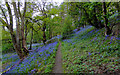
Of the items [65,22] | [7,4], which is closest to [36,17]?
[7,4]

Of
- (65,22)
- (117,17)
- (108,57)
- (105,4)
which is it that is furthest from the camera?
(65,22)

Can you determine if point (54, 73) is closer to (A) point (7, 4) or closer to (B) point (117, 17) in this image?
(B) point (117, 17)

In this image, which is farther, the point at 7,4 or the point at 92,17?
the point at 92,17

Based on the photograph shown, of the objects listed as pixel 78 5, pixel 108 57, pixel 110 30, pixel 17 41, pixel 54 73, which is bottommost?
pixel 54 73

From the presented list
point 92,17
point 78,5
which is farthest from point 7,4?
point 92,17

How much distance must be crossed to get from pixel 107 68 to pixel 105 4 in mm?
5846

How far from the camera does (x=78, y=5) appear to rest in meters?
8.73

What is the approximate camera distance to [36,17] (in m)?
11.9

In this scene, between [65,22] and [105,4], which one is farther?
[65,22]

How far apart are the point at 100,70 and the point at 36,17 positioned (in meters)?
11.2

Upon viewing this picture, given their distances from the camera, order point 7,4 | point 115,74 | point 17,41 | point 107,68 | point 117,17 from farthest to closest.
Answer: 1. point 17,41
2. point 7,4
3. point 117,17
4. point 107,68
5. point 115,74

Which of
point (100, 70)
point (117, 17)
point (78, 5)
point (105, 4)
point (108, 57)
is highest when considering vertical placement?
point (78, 5)

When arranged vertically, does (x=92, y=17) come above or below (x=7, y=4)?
below

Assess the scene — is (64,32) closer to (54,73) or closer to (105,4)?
(105,4)
